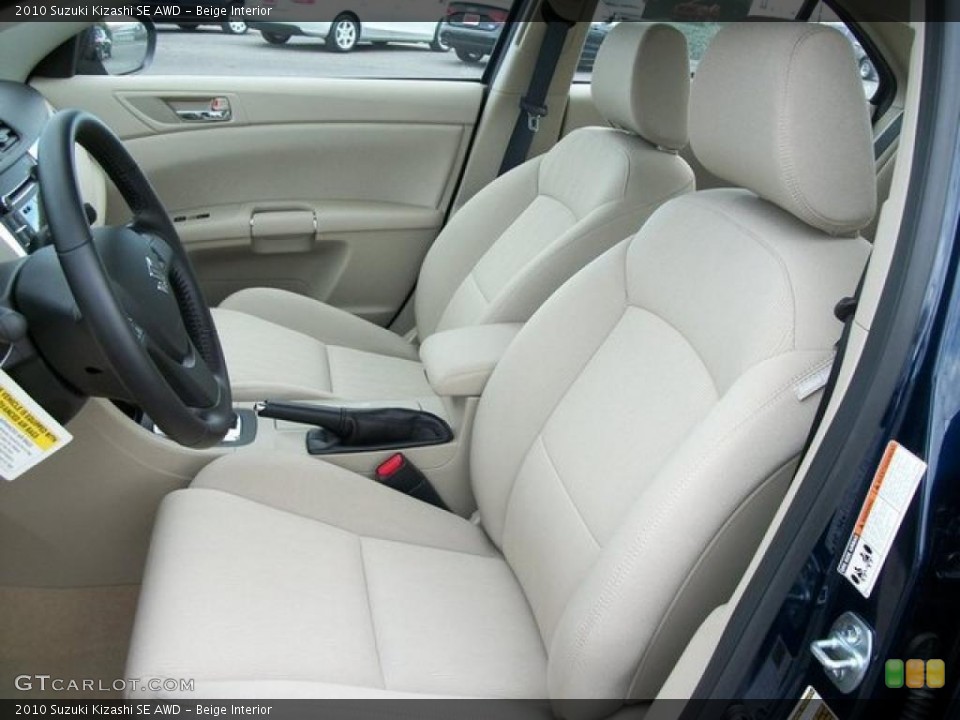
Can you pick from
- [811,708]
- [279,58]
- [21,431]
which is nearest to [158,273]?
[21,431]

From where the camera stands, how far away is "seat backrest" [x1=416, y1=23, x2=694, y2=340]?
1.90 m

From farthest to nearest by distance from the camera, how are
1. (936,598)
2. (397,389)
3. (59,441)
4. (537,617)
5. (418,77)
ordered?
(418,77)
(397,389)
(537,617)
(59,441)
(936,598)

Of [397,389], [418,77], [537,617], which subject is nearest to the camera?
[537,617]

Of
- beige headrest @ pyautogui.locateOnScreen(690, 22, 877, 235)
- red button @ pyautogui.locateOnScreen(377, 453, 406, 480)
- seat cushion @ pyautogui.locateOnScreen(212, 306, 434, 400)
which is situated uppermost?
beige headrest @ pyautogui.locateOnScreen(690, 22, 877, 235)

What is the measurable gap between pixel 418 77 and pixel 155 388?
190cm

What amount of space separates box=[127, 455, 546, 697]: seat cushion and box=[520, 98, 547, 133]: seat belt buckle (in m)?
1.39

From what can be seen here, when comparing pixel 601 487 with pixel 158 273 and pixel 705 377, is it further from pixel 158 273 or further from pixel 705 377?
pixel 158 273

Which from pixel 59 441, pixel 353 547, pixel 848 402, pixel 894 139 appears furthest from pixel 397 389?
pixel 894 139

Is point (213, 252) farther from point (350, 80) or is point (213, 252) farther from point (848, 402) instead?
point (848, 402)

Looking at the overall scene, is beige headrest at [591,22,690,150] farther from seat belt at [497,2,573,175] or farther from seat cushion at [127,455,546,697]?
seat cushion at [127,455,546,697]

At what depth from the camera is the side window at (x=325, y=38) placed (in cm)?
259

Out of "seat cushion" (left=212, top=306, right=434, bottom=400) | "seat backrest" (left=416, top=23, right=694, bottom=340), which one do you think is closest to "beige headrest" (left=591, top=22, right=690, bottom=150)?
"seat backrest" (left=416, top=23, right=694, bottom=340)

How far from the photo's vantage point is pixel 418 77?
2.86m

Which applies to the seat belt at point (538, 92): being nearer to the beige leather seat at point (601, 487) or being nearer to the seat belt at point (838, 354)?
the beige leather seat at point (601, 487)
